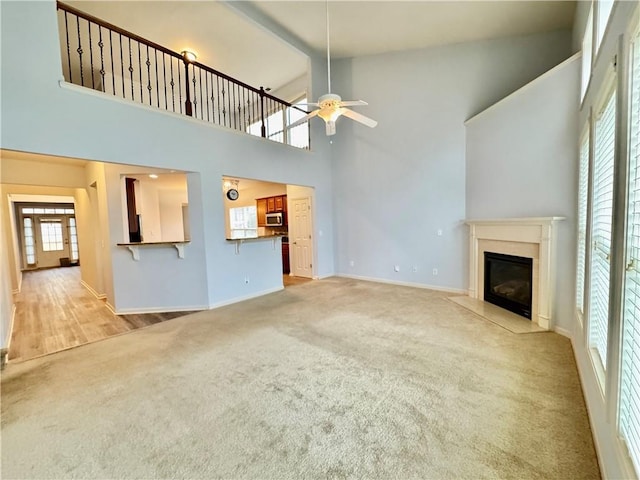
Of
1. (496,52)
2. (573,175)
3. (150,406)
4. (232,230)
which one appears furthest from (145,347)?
(496,52)

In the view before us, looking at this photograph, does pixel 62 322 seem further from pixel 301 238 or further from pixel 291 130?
pixel 291 130

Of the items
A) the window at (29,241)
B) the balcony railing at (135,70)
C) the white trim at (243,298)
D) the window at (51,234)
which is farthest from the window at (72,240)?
the white trim at (243,298)

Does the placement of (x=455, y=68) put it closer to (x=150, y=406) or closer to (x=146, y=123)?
(x=146, y=123)

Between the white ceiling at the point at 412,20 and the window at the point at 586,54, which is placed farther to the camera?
the white ceiling at the point at 412,20

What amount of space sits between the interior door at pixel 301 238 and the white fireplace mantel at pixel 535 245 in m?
3.68

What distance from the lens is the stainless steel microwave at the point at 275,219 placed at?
7.77 meters

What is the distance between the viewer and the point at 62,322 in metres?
4.10

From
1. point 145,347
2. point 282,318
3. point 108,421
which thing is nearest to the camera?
point 108,421

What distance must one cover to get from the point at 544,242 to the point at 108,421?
4592mm

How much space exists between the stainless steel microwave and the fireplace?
16.6 feet

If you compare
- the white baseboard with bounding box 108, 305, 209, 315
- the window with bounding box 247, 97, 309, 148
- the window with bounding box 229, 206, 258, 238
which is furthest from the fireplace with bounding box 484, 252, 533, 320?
the window with bounding box 229, 206, 258, 238

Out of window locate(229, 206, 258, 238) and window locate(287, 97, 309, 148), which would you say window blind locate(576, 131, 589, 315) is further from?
window locate(229, 206, 258, 238)

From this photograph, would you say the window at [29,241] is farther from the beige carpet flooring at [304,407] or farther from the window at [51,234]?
the beige carpet flooring at [304,407]

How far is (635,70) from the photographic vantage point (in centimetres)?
118
